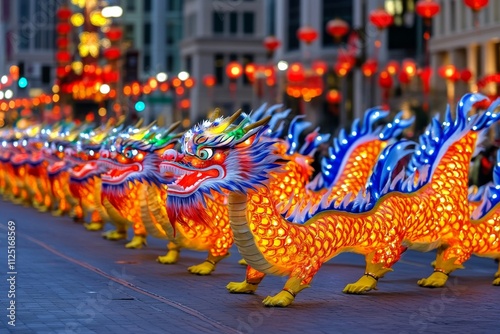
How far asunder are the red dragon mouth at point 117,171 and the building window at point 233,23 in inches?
3034

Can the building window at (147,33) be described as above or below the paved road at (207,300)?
above

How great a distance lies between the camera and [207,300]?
49.8 ft

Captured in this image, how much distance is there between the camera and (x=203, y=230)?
17.8 m

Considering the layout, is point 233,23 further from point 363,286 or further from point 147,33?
point 363,286

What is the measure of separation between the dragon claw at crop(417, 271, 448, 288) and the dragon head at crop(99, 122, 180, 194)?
4.17 meters

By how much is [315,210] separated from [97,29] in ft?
281

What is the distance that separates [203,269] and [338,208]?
3.11 meters

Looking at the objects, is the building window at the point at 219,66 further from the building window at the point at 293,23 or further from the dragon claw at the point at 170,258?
the dragon claw at the point at 170,258

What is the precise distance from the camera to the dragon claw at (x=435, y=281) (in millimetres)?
17000

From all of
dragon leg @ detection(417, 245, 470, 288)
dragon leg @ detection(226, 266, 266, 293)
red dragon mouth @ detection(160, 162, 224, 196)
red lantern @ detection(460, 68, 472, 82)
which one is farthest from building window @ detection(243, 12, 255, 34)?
red dragon mouth @ detection(160, 162, 224, 196)

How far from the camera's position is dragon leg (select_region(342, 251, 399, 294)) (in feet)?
52.4

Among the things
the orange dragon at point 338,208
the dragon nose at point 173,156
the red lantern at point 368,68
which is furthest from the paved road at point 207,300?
the red lantern at point 368,68

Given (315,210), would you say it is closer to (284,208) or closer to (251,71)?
(284,208)

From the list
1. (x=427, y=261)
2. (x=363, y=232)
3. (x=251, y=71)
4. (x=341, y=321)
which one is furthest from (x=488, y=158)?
(x=251, y=71)
